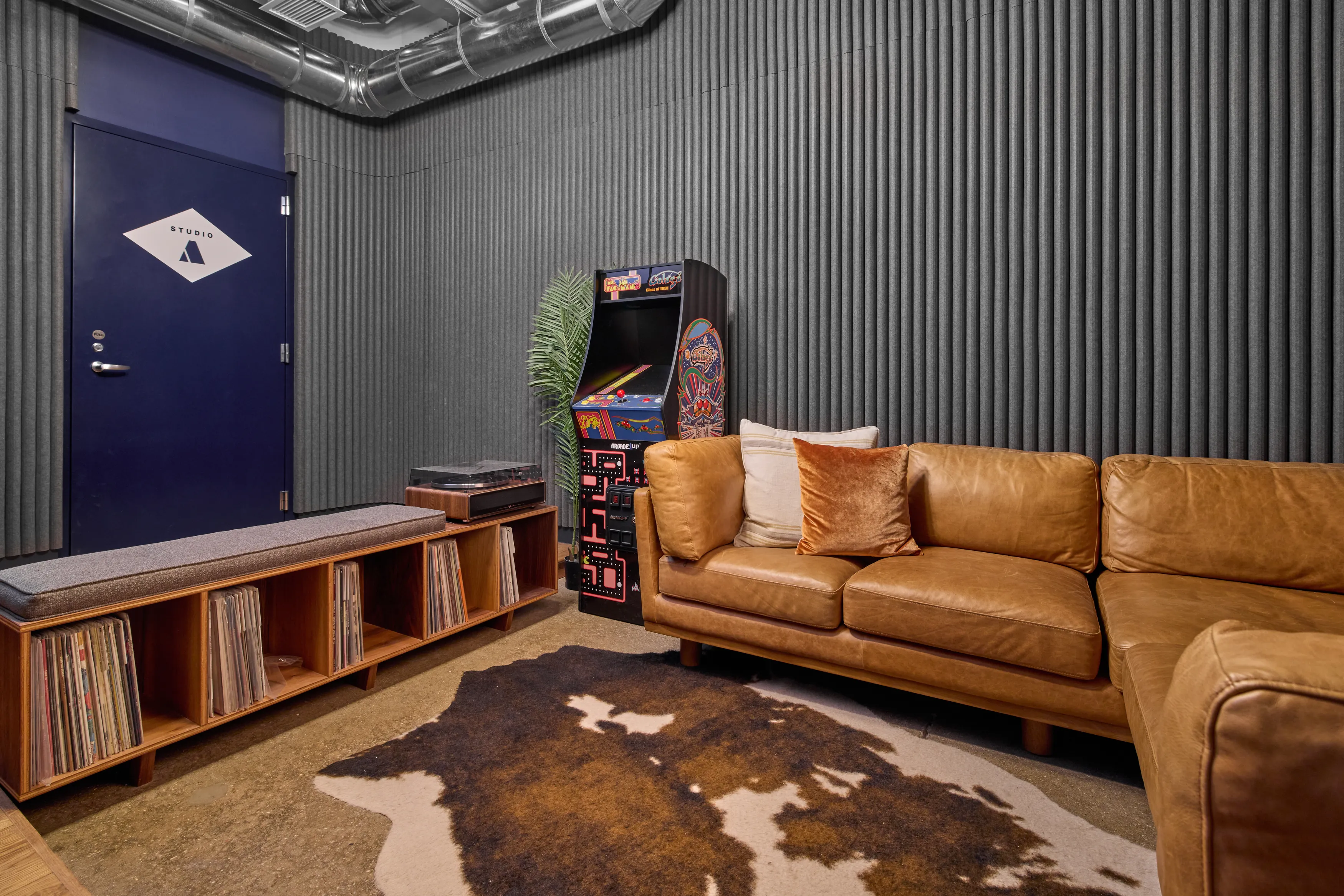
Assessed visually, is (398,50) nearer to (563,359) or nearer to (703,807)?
(563,359)

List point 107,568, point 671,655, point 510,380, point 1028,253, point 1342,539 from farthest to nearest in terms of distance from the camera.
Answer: point 510,380 → point 1028,253 → point 671,655 → point 1342,539 → point 107,568

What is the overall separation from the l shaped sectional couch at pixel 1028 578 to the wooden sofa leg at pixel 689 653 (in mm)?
12

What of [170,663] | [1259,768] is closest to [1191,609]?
[1259,768]

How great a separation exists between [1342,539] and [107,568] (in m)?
3.53

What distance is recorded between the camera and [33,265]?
3533 mm

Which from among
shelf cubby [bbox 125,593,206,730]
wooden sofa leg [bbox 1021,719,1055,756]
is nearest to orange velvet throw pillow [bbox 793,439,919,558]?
wooden sofa leg [bbox 1021,719,1055,756]

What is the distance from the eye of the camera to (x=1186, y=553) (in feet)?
7.19

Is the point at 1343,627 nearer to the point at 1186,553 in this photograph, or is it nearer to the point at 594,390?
the point at 1186,553

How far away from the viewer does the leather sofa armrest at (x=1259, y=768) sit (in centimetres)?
56

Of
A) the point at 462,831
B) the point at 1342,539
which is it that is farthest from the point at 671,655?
the point at 1342,539

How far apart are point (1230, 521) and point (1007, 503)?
25.4 inches

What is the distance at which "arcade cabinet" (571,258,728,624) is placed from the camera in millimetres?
3078

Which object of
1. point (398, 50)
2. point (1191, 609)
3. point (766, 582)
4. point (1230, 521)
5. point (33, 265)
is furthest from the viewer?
point (398, 50)

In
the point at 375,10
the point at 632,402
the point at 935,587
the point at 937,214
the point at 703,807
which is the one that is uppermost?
the point at 375,10
